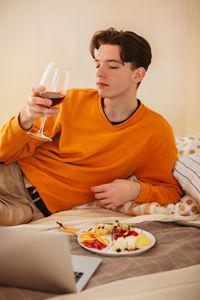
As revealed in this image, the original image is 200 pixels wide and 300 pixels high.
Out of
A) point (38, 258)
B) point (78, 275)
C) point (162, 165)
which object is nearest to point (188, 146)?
point (162, 165)

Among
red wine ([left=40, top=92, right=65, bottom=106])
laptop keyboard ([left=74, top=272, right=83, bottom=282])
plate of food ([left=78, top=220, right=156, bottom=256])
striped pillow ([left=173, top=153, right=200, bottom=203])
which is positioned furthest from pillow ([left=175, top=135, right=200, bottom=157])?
laptop keyboard ([left=74, top=272, right=83, bottom=282])

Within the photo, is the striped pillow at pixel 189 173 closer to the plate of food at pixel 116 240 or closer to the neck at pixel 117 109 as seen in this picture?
the neck at pixel 117 109

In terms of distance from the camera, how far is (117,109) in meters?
1.53

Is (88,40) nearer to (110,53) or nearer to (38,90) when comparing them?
(110,53)

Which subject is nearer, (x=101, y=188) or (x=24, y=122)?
(x=24, y=122)

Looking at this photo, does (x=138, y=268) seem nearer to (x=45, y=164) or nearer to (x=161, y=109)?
(x=45, y=164)

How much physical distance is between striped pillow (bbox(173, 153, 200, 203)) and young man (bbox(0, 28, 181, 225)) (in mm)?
41

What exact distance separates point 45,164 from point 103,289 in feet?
2.92

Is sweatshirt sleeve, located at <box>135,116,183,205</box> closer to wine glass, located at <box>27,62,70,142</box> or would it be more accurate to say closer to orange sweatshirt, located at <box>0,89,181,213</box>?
orange sweatshirt, located at <box>0,89,181,213</box>

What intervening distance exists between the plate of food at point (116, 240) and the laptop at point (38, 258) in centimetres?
29

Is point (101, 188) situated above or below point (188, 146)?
below

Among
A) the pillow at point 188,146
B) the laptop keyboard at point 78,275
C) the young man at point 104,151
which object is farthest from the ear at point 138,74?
the laptop keyboard at point 78,275

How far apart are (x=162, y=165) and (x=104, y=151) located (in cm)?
30

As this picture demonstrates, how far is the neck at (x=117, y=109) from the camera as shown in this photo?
1.52m
